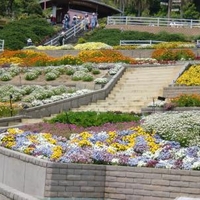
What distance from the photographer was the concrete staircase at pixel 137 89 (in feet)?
73.5

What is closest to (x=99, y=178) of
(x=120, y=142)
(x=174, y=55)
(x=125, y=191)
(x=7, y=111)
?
(x=125, y=191)

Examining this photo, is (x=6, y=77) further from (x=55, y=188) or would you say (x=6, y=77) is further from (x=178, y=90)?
(x=55, y=188)

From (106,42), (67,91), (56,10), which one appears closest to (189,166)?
(67,91)

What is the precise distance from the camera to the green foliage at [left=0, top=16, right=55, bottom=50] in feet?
133

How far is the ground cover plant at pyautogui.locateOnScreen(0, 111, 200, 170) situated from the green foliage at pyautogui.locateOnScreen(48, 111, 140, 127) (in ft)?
3.62

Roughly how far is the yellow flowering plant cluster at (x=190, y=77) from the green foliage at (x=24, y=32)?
16207mm

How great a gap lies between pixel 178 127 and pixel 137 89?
942 cm

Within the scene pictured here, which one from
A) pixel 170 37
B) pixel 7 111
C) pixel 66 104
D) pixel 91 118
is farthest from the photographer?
pixel 170 37

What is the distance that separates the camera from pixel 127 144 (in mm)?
14719

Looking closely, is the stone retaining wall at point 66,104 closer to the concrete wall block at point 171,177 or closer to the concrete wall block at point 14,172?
the concrete wall block at point 14,172

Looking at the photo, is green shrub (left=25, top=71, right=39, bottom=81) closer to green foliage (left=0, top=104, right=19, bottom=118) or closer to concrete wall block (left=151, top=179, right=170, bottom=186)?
green foliage (left=0, top=104, right=19, bottom=118)

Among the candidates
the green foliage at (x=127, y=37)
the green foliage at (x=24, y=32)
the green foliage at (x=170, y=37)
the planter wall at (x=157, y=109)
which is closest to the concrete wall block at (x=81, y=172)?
the planter wall at (x=157, y=109)

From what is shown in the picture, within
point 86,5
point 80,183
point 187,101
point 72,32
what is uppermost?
point 86,5

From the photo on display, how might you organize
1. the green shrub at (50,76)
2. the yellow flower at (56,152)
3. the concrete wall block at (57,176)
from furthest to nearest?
the green shrub at (50,76) < the yellow flower at (56,152) < the concrete wall block at (57,176)
